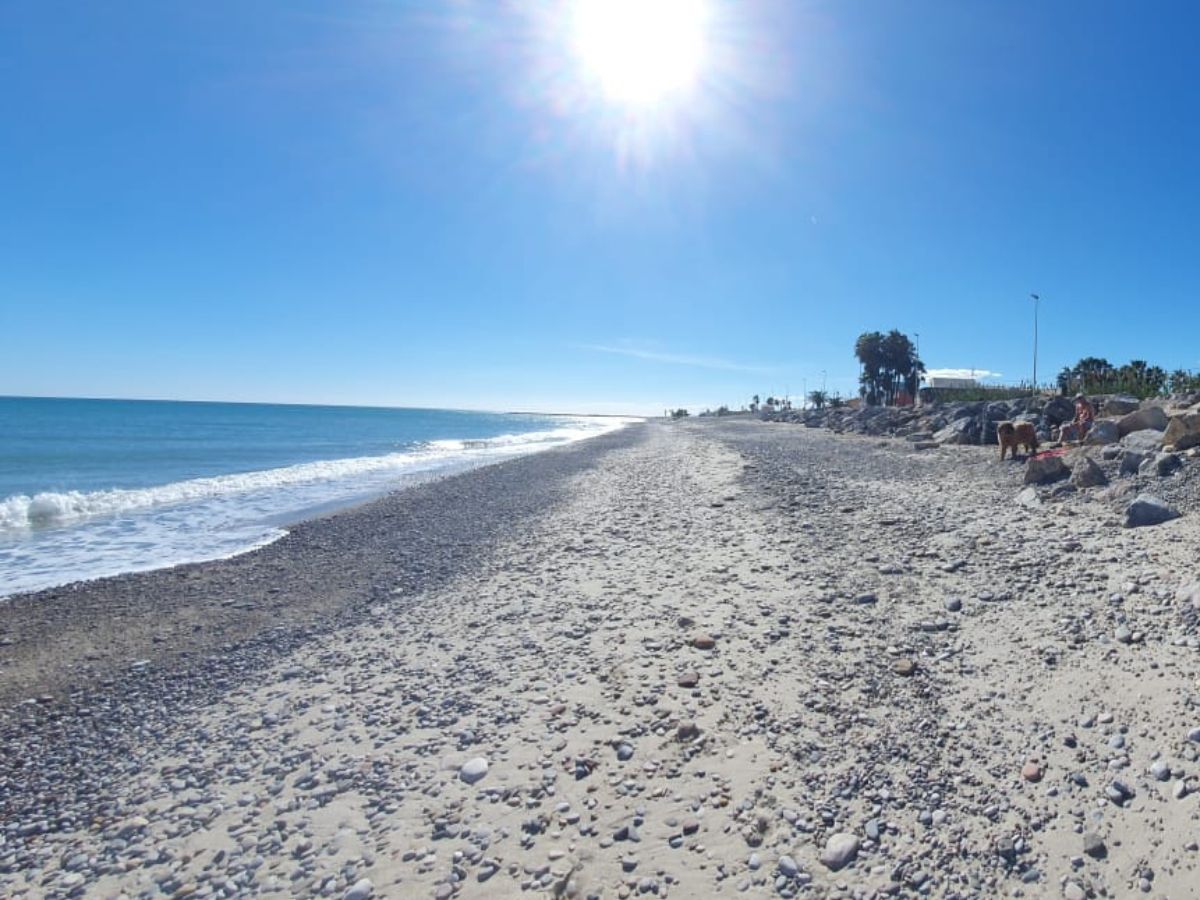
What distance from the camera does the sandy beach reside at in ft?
11.5

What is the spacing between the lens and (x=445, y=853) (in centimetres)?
373

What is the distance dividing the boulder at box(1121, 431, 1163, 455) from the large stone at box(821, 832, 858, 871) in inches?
480

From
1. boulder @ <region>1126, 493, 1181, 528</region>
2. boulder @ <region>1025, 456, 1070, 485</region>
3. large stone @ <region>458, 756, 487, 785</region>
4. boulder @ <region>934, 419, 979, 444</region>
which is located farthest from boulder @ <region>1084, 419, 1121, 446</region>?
large stone @ <region>458, 756, 487, 785</region>

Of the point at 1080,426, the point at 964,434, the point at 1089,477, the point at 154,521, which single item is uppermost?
the point at 1080,426

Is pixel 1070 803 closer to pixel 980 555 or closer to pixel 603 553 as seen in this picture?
pixel 980 555

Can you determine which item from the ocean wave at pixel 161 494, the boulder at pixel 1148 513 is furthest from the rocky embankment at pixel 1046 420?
the ocean wave at pixel 161 494

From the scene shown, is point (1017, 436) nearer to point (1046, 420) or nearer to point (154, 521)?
point (1046, 420)

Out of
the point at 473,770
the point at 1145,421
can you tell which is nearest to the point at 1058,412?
the point at 1145,421

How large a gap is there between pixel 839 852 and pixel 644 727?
1.81 metres

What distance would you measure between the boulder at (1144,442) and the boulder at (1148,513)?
14.3ft

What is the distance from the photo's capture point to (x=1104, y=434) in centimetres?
1534

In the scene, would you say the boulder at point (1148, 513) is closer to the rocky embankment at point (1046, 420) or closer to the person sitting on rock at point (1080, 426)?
the rocky embankment at point (1046, 420)

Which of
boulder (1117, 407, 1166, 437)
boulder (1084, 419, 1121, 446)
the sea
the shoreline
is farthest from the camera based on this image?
boulder (1084, 419, 1121, 446)

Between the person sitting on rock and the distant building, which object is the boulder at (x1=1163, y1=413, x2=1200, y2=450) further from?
the distant building
